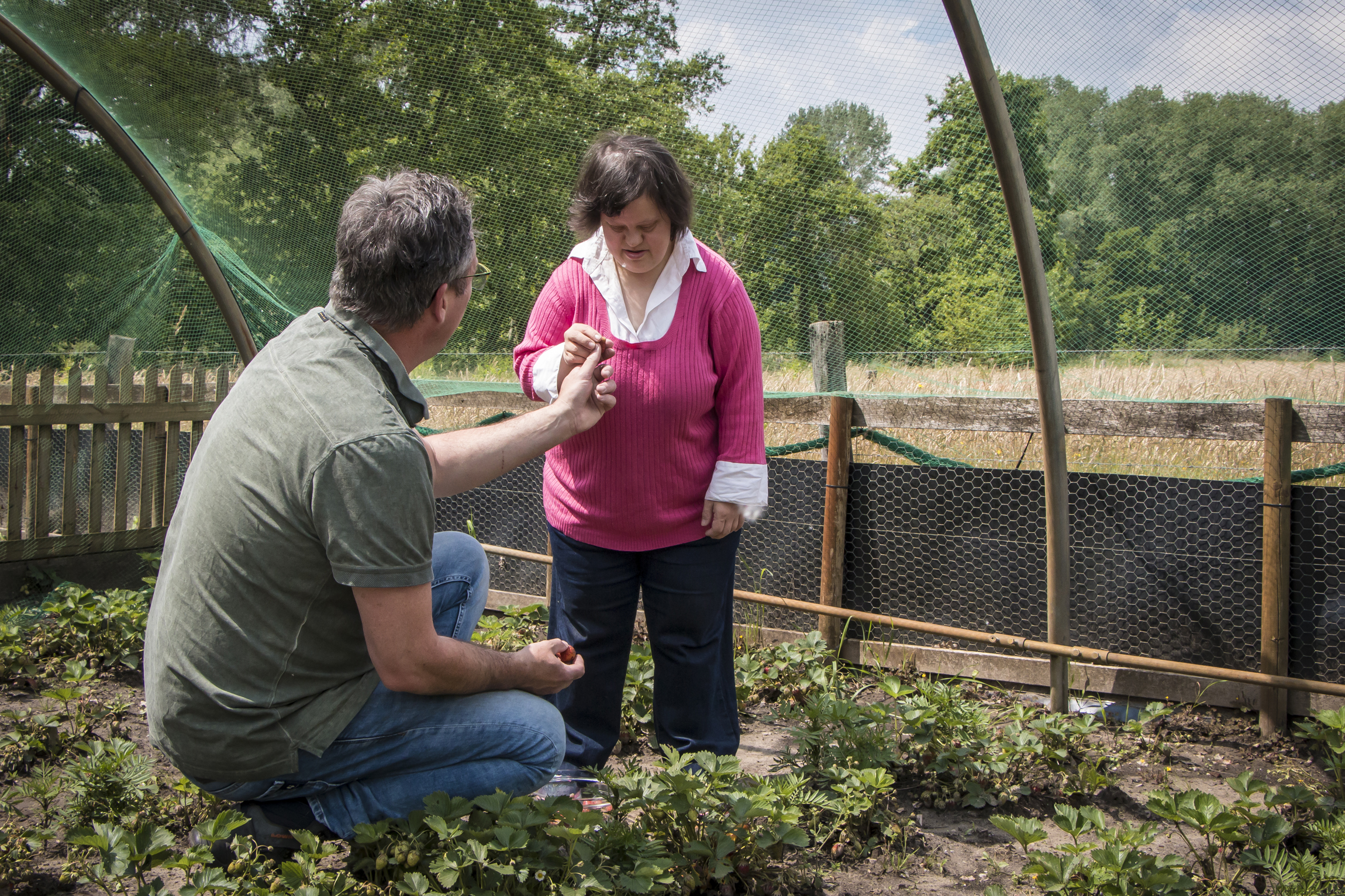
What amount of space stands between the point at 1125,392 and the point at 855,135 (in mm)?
1310

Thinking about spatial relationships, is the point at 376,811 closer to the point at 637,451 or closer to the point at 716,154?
the point at 637,451

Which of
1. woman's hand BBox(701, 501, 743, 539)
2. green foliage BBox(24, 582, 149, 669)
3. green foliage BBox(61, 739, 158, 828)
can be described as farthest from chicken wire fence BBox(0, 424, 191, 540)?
woman's hand BBox(701, 501, 743, 539)

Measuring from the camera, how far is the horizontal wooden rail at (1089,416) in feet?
9.45

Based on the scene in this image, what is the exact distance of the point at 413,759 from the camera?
174 centimetres

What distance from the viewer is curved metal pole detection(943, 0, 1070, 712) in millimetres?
2447

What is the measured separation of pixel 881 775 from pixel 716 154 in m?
2.43

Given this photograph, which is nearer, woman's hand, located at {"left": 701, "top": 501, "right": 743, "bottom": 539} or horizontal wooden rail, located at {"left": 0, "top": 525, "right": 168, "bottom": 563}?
woman's hand, located at {"left": 701, "top": 501, "right": 743, "bottom": 539}

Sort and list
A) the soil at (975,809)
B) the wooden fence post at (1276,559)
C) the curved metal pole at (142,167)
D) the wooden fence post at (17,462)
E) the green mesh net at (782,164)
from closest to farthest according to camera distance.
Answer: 1. the soil at (975,809)
2. the green mesh net at (782,164)
3. the wooden fence post at (1276,559)
4. the curved metal pole at (142,167)
5. the wooden fence post at (17,462)

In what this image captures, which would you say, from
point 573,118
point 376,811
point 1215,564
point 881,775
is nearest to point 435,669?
point 376,811

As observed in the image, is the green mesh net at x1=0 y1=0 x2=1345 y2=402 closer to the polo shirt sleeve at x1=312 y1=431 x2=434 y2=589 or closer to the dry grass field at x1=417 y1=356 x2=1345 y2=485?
the dry grass field at x1=417 y1=356 x2=1345 y2=485

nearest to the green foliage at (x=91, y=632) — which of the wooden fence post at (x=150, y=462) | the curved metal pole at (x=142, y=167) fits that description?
the wooden fence post at (x=150, y=462)

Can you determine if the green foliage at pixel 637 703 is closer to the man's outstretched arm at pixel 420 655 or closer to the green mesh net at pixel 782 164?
the man's outstretched arm at pixel 420 655

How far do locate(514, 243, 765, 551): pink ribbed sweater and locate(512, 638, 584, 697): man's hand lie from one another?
1.37 feet

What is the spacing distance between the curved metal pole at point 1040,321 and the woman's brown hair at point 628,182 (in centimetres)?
92
